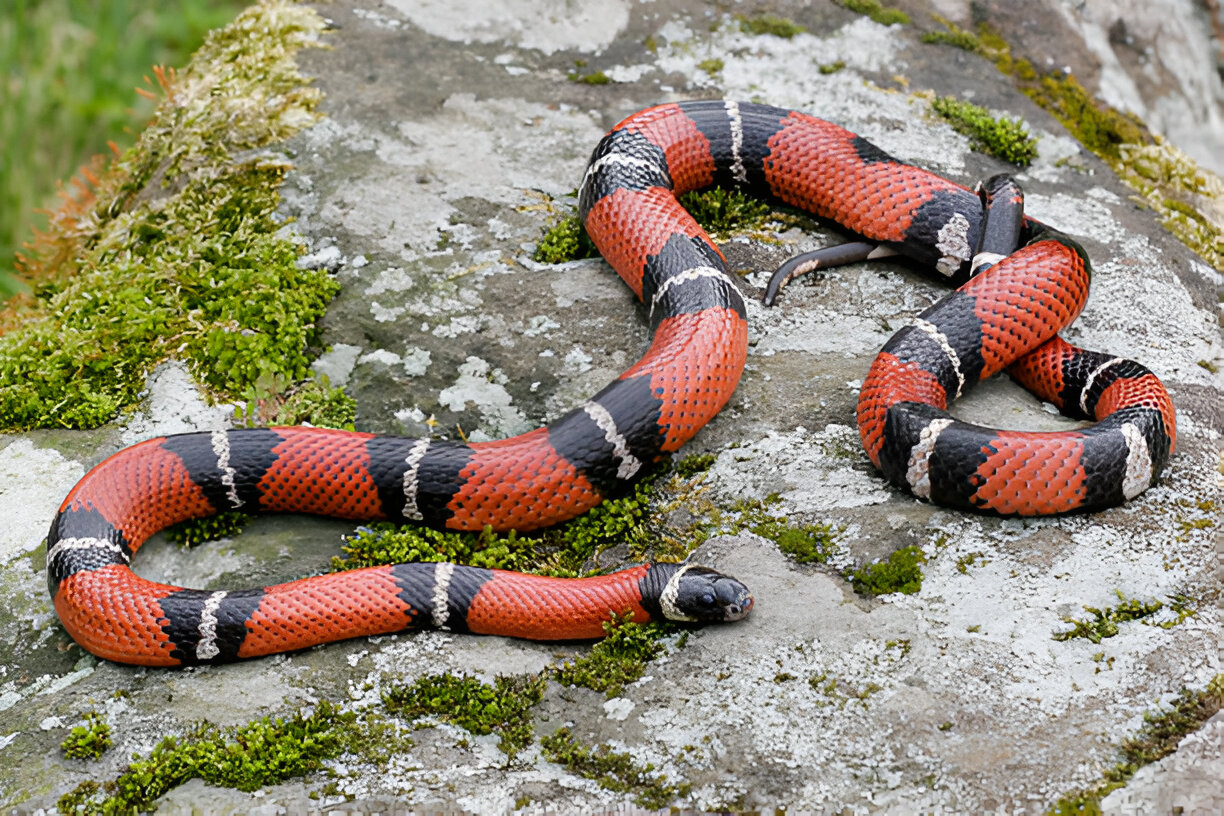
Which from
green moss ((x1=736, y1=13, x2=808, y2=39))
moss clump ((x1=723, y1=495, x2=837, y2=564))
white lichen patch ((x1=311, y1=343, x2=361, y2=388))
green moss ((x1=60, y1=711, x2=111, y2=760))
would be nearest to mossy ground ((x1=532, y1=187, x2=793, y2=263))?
white lichen patch ((x1=311, y1=343, x2=361, y2=388))

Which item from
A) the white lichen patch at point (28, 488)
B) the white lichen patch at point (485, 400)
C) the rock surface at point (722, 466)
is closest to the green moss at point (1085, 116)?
the rock surface at point (722, 466)

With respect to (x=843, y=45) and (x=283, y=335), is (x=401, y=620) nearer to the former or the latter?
(x=283, y=335)

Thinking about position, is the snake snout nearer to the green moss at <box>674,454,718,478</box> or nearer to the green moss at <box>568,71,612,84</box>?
the green moss at <box>674,454,718,478</box>

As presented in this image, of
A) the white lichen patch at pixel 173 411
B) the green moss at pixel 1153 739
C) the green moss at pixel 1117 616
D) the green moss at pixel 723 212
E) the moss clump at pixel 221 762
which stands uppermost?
the green moss at pixel 723 212

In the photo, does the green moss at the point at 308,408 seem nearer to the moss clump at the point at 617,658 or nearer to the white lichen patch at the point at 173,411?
the white lichen patch at the point at 173,411

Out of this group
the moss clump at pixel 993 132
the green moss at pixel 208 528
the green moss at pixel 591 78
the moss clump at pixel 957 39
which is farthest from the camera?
the moss clump at pixel 957 39

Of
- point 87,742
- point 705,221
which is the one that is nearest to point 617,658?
point 87,742
